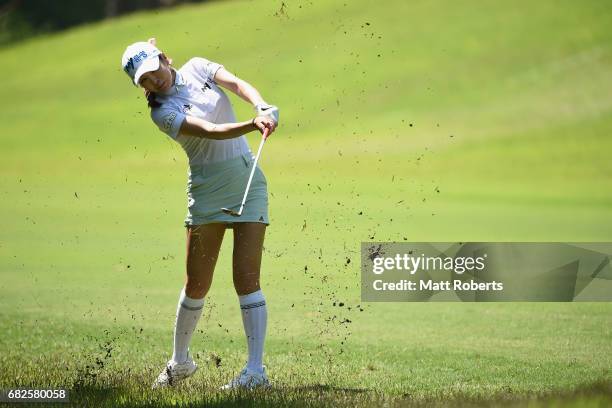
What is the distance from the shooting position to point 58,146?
35562 millimetres

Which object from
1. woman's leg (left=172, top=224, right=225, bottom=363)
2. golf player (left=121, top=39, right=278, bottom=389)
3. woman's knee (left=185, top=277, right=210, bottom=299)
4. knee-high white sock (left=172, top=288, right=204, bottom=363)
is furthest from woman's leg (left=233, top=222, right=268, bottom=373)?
knee-high white sock (left=172, top=288, right=204, bottom=363)

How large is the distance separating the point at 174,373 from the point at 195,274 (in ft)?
2.04

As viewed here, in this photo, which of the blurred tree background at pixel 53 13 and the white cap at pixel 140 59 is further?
the blurred tree background at pixel 53 13

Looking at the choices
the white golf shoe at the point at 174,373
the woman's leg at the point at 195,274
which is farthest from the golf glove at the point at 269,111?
the white golf shoe at the point at 174,373

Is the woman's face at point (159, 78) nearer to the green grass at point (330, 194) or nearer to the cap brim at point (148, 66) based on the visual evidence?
the cap brim at point (148, 66)

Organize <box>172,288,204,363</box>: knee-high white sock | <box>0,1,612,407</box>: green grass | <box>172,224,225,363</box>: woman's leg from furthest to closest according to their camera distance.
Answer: <box>0,1,612,407</box>: green grass, <box>172,288,204,363</box>: knee-high white sock, <box>172,224,225,363</box>: woman's leg

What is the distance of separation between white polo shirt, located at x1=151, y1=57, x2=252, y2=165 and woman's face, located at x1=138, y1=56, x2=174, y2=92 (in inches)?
2.9

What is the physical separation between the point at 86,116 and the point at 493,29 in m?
16.5

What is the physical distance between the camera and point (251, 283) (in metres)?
6.48

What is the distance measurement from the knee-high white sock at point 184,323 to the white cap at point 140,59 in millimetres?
1438

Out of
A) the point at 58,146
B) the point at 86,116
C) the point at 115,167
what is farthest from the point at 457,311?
the point at 86,116

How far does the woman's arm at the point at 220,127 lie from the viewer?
6.02m

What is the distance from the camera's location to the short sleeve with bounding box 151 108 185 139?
6.14 meters

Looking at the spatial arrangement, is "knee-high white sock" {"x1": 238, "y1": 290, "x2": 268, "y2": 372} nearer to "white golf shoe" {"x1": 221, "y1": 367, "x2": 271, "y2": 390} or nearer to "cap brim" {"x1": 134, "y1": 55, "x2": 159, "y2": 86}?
"white golf shoe" {"x1": 221, "y1": 367, "x2": 271, "y2": 390}
